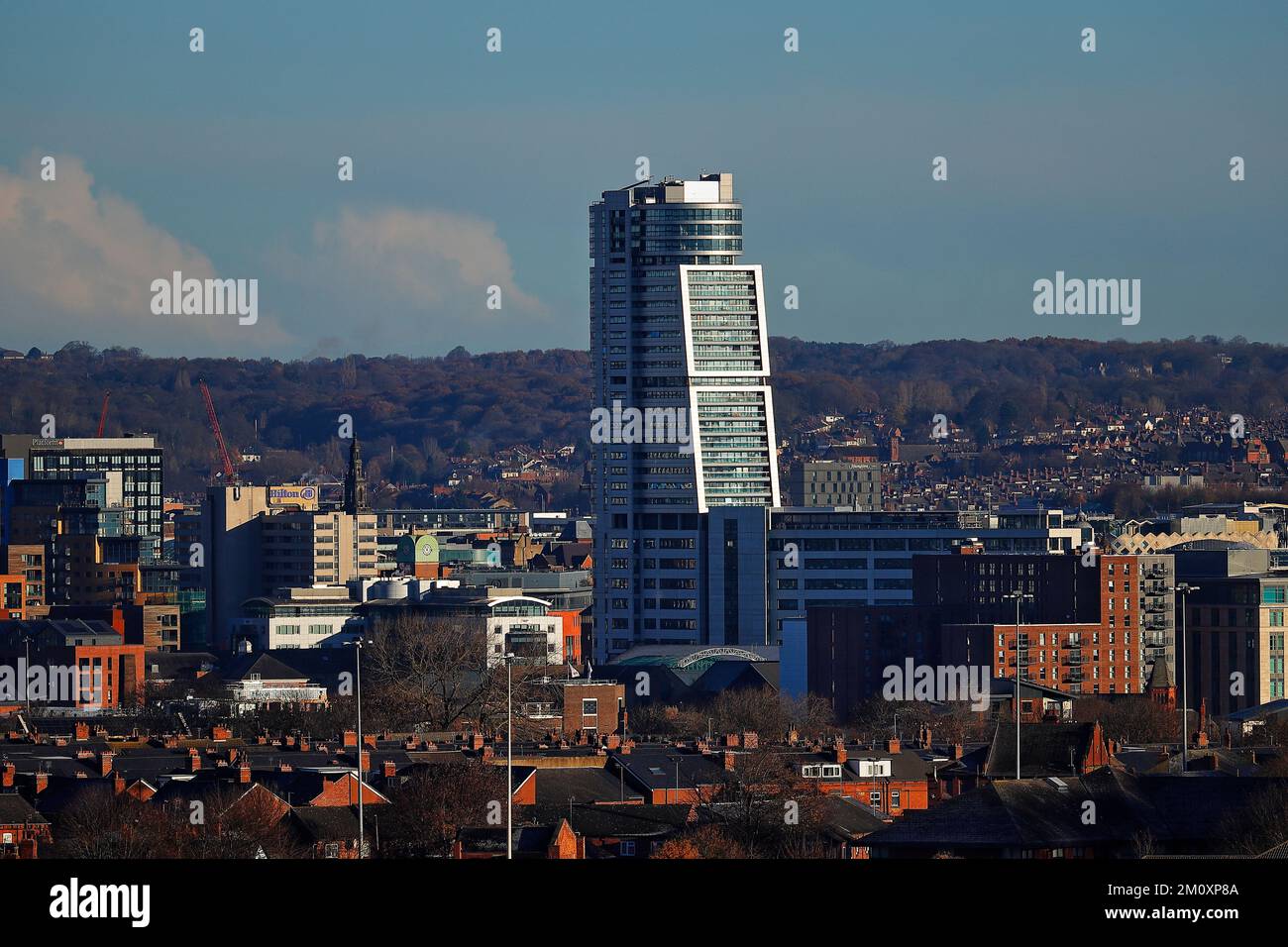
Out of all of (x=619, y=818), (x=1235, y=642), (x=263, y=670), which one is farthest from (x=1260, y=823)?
(x=263, y=670)

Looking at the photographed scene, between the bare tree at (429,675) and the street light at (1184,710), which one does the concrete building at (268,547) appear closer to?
the bare tree at (429,675)

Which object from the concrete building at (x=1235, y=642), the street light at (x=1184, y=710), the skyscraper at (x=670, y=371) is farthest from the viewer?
the skyscraper at (x=670, y=371)

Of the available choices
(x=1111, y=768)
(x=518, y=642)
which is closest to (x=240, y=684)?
(x=518, y=642)

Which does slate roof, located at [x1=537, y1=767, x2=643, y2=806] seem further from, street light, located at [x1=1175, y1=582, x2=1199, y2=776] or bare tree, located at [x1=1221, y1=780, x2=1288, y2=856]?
bare tree, located at [x1=1221, y1=780, x2=1288, y2=856]

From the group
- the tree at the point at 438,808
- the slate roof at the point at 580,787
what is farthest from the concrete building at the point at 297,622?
the tree at the point at 438,808

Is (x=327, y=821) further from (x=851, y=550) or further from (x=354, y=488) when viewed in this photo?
(x=354, y=488)

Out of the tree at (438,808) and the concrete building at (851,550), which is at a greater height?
the concrete building at (851,550)

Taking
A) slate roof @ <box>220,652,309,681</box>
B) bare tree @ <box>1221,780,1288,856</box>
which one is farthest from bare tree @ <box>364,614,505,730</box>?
bare tree @ <box>1221,780,1288,856</box>

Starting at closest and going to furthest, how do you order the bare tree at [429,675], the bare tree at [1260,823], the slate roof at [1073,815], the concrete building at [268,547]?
the bare tree at [1260,823]
the slate roof at [1073,815]
the bare tree at [429,675]
the concrete building at [268,547]
